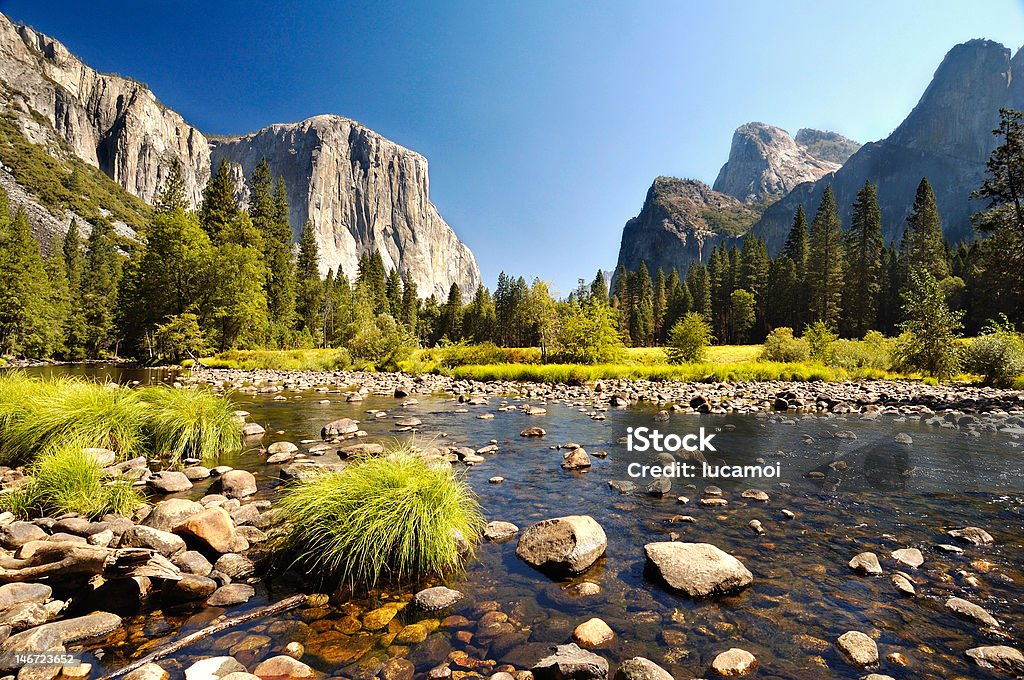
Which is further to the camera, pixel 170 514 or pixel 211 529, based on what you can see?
pixel 170 514

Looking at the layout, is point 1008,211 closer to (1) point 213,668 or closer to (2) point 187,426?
(1) point 213,668

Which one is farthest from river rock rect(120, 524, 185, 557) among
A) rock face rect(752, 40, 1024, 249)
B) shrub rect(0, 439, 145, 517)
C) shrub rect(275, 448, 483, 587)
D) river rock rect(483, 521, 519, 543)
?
rock face rect(752, 40, 1024, 249)

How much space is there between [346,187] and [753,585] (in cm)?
19802

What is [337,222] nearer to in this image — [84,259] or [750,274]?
[84,259]

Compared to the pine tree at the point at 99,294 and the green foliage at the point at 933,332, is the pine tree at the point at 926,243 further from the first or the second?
the pine tree at the point at 99,294

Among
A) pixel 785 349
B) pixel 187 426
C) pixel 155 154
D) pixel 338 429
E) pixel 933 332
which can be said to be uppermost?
pixel 155 154

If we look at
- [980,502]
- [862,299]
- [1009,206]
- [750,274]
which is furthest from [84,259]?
[862,299]

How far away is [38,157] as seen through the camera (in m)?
119

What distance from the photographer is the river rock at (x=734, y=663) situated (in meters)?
3.34

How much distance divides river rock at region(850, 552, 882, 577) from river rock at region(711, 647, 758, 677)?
7.83ft

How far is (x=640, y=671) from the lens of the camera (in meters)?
3.22

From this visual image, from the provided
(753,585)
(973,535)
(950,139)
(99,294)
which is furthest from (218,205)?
(950,139)

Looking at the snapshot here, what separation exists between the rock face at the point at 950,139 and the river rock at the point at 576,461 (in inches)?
8042

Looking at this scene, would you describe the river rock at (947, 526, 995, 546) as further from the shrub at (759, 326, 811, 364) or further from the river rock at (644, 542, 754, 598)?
the shrub at (759, 326, 811, 364)
